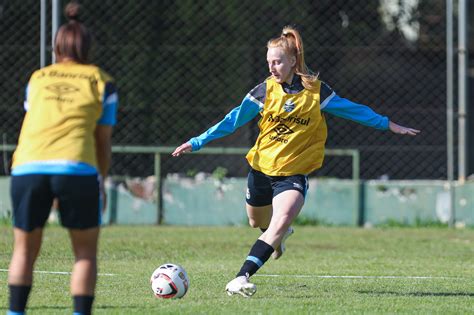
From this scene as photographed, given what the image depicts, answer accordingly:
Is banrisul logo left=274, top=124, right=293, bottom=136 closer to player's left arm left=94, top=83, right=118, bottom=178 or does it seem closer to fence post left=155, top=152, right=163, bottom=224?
player's left arm left=94, top=83, right=118, bottom=178

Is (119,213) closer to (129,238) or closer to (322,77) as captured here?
(129,238)

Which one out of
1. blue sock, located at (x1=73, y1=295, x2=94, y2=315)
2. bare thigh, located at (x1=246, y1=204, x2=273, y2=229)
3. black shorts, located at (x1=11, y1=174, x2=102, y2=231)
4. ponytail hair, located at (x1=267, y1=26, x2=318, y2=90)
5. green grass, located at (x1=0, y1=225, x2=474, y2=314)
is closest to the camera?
black shorts, located at (x1=11, y1=174, x2=102, y2=231)

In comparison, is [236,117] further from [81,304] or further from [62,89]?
[81,304]

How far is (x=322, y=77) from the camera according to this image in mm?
14078

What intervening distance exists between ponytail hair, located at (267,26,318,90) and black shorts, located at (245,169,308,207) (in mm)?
674

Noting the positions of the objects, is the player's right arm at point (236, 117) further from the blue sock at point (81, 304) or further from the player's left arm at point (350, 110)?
the blue sock at point (81, 304)

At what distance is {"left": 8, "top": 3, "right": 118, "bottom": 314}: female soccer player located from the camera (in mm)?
5219

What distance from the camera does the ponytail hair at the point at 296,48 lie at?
24.6ft

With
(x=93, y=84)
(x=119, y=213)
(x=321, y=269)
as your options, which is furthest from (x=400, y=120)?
(x=93, y=84)

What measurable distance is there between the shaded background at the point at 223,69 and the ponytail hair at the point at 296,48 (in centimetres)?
631

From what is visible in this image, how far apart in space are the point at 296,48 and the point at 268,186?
3.47 ft

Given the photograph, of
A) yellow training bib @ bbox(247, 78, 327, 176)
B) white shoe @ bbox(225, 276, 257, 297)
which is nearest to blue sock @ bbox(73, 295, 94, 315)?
white shoe @ bbox(225, 276, 257, 297)

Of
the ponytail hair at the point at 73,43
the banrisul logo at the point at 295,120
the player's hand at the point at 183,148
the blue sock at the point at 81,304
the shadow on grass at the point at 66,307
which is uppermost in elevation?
the ponytail hair at the point at 73,43

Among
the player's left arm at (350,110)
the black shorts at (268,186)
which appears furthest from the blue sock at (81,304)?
the player's left arm at (350,110)
